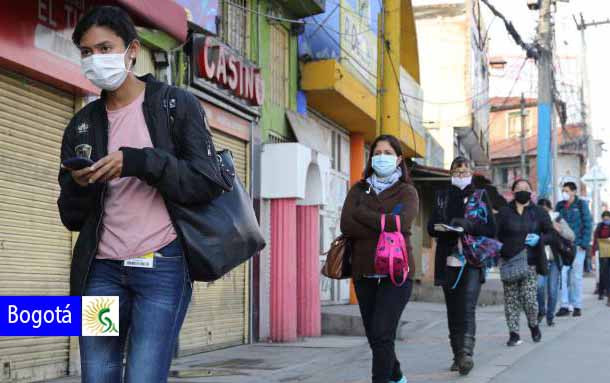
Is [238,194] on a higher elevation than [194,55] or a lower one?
lower

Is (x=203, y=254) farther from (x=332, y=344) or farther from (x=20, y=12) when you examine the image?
(x=332, y=344)

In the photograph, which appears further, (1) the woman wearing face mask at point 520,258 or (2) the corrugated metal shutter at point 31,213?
(1) the woman wearing face mask at point 520,258

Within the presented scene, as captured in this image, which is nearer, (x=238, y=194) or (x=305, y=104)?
(x=238, y=194)

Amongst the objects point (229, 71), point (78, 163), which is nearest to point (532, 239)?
point (229, 71)

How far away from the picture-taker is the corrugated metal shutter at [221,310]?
1114 cm

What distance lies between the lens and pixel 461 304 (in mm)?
8438

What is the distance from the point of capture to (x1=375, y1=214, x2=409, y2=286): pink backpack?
21.1ft

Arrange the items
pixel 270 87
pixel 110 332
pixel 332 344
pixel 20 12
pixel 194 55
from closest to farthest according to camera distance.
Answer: pixel 110 332 → pixel 20 12 → pixel 194 55 → pixel 332 344 → pixel 270 87

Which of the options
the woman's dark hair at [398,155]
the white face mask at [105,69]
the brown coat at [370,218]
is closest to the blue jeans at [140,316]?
the white face mask at [105,69]

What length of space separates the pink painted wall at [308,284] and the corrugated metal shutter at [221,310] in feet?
3.03

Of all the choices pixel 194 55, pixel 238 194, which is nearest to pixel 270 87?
pixel 194 55

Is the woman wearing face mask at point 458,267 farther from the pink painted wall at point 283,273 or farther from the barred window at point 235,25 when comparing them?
the barred window at point 235,25

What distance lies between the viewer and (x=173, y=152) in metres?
3.62

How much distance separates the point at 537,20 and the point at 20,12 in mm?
19540
